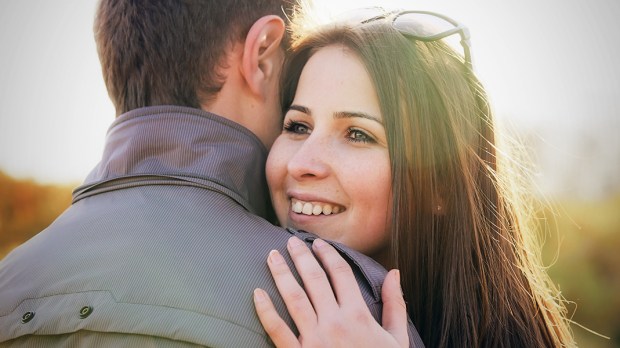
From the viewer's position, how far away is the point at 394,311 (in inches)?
77.9

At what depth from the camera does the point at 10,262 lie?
2.04 m

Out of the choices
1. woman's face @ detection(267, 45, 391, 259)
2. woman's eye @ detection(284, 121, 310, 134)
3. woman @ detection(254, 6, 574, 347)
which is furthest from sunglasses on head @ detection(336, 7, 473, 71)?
woman's eye @ detection(284, 121, 310, 134)

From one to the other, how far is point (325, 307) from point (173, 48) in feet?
3.78

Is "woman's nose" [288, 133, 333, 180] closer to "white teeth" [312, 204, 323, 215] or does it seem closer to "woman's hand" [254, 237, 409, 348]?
"white teeth" [312, 204, 323, 215]

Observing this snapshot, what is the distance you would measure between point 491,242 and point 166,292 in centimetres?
162

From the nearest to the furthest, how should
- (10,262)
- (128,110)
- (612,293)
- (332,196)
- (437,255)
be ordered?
(10,262) < (128,110) < (332,196) < (437,255) < (612,293)

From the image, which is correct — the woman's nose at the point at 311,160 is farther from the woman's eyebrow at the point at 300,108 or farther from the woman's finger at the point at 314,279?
the woman's finger at the point at 314,279

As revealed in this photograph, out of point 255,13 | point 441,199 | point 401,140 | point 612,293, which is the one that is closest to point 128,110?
point 255,13

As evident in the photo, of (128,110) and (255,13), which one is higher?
(255,13)

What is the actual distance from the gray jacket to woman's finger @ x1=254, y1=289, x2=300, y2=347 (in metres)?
0.02

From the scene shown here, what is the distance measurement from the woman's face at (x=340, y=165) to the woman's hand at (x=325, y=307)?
53 cm

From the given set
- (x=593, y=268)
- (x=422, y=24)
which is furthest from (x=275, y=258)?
(x=593, y=268)

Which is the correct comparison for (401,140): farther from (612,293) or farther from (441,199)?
(612,293)

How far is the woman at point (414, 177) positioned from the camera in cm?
255
